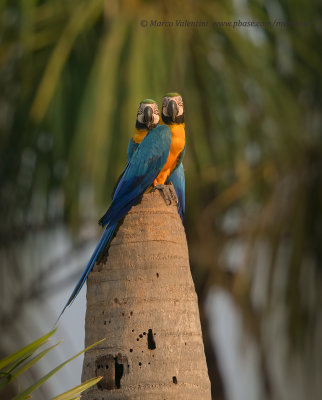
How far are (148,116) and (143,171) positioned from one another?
0.31 metres

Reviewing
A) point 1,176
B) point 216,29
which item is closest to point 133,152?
point 216,29

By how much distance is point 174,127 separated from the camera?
5586mm

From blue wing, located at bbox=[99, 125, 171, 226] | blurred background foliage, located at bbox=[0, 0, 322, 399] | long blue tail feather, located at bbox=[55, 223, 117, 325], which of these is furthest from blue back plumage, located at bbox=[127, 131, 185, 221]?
blurred background foliage, located at bbox=[0, 0, 322, 399]

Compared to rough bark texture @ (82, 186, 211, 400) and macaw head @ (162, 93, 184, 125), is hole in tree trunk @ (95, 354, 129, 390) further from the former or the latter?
macaw head @ (162, 93, 184, 125)

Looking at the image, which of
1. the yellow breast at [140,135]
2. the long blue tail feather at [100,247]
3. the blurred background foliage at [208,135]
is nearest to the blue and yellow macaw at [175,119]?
the yellow breast at [140,135]

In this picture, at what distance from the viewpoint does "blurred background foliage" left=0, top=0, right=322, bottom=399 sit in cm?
1166

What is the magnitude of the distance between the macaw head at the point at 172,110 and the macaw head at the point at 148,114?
6 cm

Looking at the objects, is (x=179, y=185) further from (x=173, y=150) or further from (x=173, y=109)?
(x=173, y=109)

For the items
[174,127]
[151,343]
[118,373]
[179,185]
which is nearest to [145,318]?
[151,343]

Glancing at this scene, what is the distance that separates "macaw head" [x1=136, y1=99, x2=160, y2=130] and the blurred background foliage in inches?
220

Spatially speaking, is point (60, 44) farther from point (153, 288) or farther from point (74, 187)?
point (153, 288)

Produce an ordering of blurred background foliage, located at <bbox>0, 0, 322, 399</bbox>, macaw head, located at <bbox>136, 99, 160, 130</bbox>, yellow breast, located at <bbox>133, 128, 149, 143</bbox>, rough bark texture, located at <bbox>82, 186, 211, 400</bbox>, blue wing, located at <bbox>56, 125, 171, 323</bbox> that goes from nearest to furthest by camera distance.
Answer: rough bark texture, located at <bbox>82, 186, 211, 400</bbox> → blue wing, located at <bbox>56, 125, 171, 323</bbox> → macaw head, located at <bbox>136, 99, 160, 130</bbox> → yellow breast, located at <bbox>133, 128, 149, 143</bbox> → blurred background foliage, located at <bbox>0, 0, 322, 399</bbox>

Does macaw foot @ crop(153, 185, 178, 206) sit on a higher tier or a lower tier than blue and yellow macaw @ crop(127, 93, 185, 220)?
lower

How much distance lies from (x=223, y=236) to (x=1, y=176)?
309 centimetres
